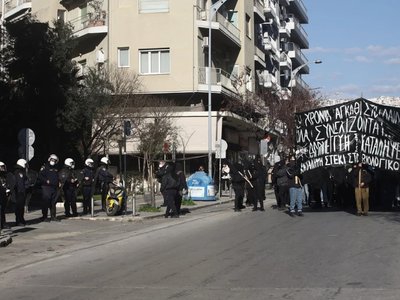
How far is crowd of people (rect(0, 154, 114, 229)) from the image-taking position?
46.5 ft

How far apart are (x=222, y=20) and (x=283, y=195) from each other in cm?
2099

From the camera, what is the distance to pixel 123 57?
37.3 metres

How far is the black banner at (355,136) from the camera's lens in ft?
56.7

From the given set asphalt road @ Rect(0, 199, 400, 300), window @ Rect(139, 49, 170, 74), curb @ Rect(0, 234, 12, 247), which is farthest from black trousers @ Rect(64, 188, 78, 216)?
window @ Rect(139, 49, 170, 74)

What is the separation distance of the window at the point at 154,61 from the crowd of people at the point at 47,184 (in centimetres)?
1792

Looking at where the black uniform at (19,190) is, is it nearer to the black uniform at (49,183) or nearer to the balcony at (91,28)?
the black uniform at (49,183)

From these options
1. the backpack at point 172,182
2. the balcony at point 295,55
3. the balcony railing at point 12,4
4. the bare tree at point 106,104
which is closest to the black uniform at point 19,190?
the backpack at point 172,182

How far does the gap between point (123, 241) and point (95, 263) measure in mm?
3018

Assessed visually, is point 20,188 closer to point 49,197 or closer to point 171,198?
point 49,197

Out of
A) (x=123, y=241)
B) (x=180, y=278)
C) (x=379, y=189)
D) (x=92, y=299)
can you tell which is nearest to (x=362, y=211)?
(x=379, y=189)

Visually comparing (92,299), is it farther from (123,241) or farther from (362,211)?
(362,211)

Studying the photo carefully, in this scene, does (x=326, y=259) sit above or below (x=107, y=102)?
below

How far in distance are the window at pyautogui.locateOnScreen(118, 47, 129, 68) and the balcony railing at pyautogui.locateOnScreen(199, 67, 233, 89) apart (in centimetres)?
467

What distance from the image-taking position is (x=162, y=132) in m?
32.9
